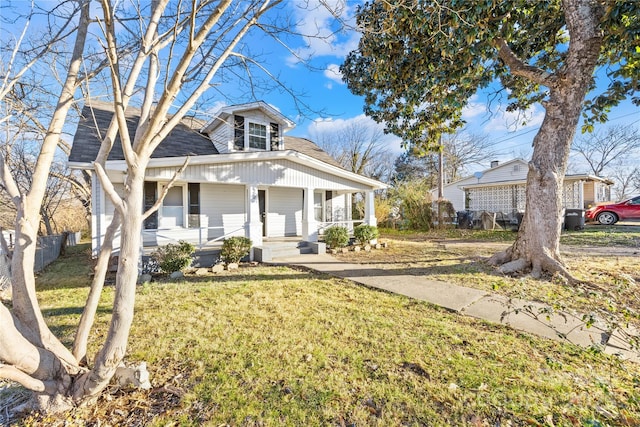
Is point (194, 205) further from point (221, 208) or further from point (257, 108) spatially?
point (257, 108)

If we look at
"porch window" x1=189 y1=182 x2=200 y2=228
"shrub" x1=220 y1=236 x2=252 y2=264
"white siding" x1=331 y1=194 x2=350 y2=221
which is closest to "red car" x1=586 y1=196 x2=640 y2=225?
"white siding" x1=331 y1=194 x2=350 y2=221

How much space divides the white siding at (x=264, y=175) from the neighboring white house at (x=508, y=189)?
571 inches

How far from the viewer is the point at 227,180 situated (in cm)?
840

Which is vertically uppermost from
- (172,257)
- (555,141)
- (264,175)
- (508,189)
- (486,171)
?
(486,171)

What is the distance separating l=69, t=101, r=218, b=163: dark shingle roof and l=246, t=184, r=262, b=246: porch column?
2.14 m

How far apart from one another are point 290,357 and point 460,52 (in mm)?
7486

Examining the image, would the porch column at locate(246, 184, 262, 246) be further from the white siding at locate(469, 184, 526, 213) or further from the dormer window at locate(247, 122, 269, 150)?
the white siding at locate(469, 184, 526, 213)

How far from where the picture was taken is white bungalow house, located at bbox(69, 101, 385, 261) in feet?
24.9

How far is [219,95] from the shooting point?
13.5ft

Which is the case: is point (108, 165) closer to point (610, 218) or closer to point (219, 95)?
point (219, 95)

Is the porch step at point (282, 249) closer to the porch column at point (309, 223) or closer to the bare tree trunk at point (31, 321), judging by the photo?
the porch column at point (309, 223)

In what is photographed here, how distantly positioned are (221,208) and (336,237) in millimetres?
4648

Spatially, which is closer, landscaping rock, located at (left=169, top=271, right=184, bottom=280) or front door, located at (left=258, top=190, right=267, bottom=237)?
landscaping rock, located at (left=169, top=271, right=184, bottom=280)

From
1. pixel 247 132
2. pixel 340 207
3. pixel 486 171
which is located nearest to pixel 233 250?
pixel 247 132
